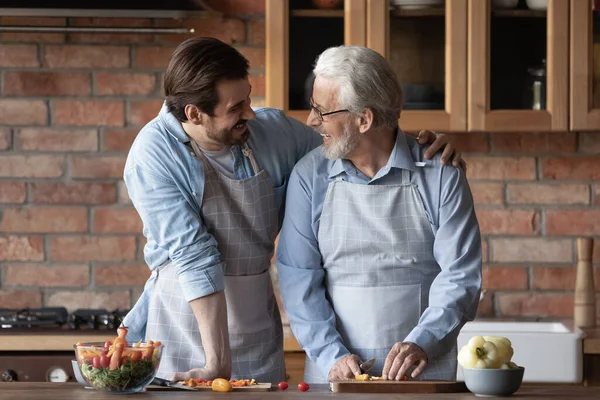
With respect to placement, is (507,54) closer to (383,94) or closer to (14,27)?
(383,94)

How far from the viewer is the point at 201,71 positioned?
7.34ft

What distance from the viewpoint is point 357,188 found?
240 cm

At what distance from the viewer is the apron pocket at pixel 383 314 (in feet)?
7.73

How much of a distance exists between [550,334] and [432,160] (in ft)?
3.39

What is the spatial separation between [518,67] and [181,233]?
1650 millimetres

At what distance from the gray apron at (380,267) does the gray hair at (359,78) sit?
0.18m

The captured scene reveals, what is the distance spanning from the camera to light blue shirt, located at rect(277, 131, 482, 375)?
7.52ft

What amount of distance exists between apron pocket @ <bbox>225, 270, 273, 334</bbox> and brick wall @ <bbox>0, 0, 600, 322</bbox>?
1299 millimetres

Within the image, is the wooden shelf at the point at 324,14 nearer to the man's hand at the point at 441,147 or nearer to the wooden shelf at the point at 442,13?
the wooden shelf at the point at 442,13

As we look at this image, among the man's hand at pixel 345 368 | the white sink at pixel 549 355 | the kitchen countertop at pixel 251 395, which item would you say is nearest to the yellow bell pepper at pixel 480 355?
the kitchen countertop at pixel 251 395

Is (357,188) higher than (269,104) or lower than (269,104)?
lower

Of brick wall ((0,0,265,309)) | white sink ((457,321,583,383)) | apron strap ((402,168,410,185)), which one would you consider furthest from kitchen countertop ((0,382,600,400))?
brick wall ((0,0,265,309))

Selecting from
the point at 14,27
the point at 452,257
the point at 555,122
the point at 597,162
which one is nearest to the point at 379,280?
the point at 452,257

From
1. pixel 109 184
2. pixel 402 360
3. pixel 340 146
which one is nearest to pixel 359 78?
pixel 340 146
